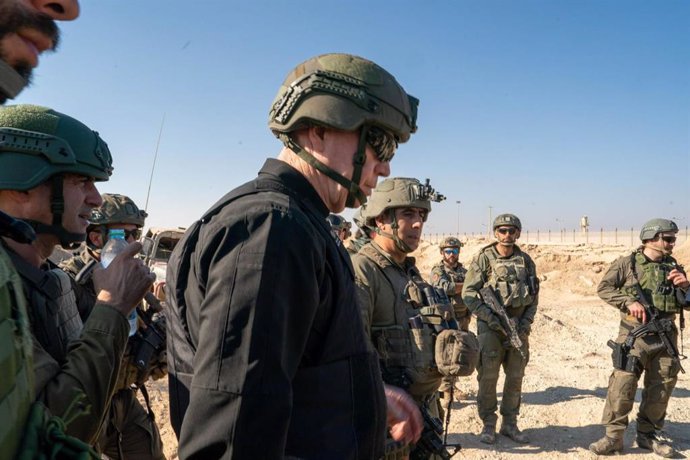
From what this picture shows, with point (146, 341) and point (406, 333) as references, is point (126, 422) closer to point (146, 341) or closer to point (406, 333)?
point (146, 341)

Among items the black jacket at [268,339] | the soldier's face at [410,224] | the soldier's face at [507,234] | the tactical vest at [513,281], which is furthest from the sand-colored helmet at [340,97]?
the soldier's face at [507,234]

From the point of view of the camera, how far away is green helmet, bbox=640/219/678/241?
641cm

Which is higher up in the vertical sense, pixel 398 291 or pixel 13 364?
pixel 398 291

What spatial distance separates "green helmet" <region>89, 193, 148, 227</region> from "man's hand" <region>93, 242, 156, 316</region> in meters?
2.39

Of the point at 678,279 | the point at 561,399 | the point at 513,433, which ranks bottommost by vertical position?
the point at 513,433

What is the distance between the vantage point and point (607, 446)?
584 cm

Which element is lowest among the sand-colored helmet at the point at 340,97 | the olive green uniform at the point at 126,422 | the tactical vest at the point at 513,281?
the olive green uniform at the point at 126,422

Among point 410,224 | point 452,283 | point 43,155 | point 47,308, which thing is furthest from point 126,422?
point 452,283

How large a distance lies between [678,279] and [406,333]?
4.83 meters

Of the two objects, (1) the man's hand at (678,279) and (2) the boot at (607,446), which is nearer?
(2) the boot at (607,446)

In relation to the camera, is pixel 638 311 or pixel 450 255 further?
pixel 450 255

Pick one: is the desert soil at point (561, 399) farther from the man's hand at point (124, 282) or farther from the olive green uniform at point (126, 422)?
the man's hand at point (124, 282)

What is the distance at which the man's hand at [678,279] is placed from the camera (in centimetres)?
618

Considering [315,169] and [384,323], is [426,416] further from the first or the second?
[315,169]
